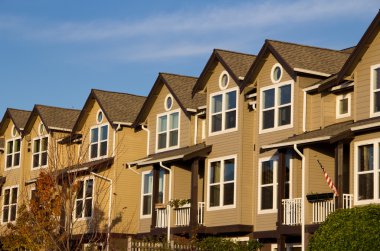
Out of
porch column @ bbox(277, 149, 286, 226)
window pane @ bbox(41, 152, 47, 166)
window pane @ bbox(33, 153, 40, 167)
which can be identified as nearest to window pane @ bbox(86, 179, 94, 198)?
window pane @ bbox(41, 152, 47, 166)

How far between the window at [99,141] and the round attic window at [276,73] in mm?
13986

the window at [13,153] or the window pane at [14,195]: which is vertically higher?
the window at [13,153]

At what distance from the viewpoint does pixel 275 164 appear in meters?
35.9

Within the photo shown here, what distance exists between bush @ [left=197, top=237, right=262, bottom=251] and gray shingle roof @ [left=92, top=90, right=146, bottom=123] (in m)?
12.5

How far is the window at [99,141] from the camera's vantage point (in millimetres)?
48094

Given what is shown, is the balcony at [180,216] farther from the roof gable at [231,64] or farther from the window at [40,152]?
the window at [40,152]

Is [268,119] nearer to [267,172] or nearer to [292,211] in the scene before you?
[267,172]

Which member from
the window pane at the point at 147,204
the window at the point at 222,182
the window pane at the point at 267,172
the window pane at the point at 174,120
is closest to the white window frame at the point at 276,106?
the window pane at the point at 267,172

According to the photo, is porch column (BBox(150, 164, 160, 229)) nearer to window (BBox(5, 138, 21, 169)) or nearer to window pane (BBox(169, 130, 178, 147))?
window pane (BBox(169, 130, 178, 147))

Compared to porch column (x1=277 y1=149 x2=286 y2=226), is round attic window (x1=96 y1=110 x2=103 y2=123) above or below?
above

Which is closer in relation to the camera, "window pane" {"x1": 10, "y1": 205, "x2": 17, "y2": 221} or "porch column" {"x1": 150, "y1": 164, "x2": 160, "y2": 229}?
"porch column" {"x1": 150, "y1": 164, "x2": 160, "y2": 229}

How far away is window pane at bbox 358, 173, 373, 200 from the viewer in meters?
31.0

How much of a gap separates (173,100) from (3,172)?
17869 millimetres

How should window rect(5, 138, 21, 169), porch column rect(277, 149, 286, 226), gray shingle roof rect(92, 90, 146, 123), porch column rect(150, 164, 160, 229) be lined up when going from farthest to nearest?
window rect(5, 138, 21, 169) → gray shingle roof rect(92, 90, 146, 123) → porch column rect(150, 164, 160, 229) → porch column rect(277, 149, 286, 226)
